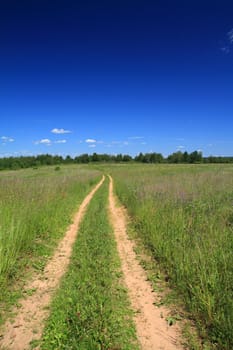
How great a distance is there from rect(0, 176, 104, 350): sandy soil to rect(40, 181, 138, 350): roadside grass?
0.58 ft

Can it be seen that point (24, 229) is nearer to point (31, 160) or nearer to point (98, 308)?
point (98, 308)

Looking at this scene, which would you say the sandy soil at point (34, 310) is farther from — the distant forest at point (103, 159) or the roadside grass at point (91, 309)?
the distant forest at point (103, 159)

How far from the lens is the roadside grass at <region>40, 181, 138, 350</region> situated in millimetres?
3082

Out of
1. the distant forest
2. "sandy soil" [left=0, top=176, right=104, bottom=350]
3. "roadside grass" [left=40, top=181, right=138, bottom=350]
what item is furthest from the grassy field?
the distant forest

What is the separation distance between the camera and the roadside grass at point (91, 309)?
10.1 ft

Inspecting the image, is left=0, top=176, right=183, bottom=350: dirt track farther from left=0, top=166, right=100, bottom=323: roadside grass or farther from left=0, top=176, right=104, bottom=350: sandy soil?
left=0, top=166, right=100, bottom=323: roadside grass

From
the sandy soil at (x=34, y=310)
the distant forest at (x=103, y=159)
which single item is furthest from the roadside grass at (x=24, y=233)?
the distant forest at (x=103, y=159)

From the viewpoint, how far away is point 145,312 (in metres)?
3.79

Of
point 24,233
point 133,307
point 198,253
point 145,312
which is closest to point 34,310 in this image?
point 133,307

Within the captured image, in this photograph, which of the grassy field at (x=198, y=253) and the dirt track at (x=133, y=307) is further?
the grassy field at (x=198, y=253)

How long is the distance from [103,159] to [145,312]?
431 ft

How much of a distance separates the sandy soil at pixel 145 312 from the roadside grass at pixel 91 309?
0.51ft

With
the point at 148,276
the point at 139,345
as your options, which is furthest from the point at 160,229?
the point at 139,345

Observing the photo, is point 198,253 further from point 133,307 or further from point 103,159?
point 103,159
